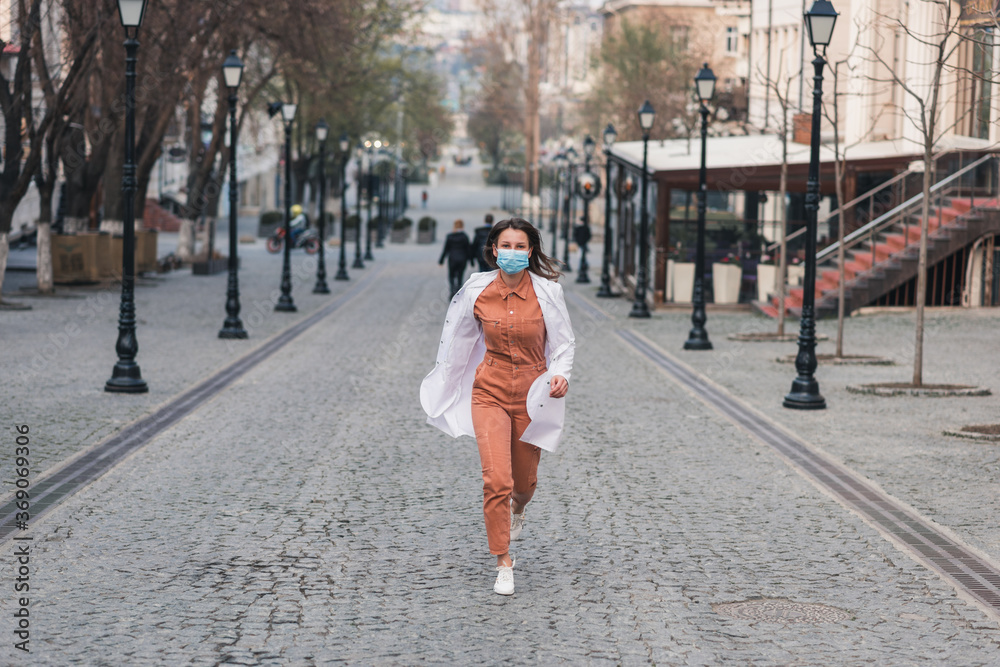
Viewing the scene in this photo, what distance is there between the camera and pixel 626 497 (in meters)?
9.83

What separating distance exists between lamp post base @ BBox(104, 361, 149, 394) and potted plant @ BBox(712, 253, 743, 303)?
1713 cm

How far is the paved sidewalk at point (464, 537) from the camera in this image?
6328 millimetres

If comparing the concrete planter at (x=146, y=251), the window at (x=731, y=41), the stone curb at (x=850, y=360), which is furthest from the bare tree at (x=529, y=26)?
the stone curb at (x=850, y=360)

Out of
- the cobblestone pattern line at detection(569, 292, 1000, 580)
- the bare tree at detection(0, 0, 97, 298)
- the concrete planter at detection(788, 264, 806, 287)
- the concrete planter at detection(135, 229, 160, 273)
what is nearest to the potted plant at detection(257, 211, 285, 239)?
the concrete planter at detection(135, 229, 160, 273)

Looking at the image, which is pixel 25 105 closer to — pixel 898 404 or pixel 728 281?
pixel 728 281

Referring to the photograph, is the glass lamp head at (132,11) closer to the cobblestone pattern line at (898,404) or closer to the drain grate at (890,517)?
the drain grate at (890,517)

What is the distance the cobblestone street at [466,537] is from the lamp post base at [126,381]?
0.75ft

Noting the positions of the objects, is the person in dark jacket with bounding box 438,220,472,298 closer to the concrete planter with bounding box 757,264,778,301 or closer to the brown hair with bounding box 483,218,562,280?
the concrete planter with bounding box 757,264,778,301

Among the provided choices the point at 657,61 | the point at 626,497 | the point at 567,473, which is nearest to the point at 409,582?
the point at 626,497

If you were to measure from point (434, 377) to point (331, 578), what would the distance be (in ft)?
3.82

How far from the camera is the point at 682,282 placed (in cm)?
3044

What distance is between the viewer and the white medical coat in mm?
7109

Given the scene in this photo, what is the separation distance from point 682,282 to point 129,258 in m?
17.0

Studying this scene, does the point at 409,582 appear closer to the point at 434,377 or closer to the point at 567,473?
the point at 434,377
